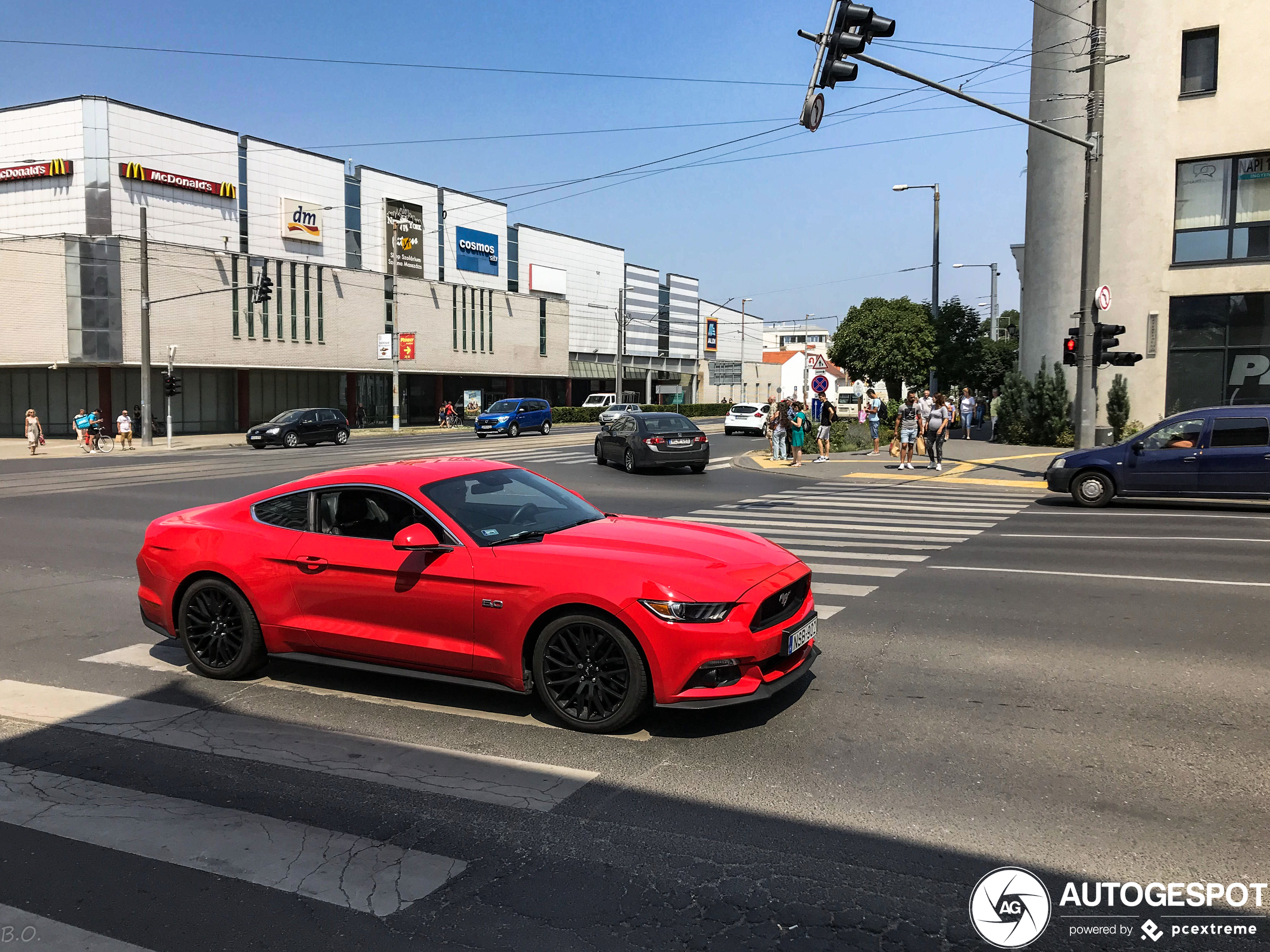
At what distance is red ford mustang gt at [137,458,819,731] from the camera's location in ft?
17.5

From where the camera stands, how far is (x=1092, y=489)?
16703 mm

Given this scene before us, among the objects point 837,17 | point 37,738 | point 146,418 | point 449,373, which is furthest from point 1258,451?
point 449,373

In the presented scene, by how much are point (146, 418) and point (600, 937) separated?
41155mm

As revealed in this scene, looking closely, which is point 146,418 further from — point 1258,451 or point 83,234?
point 1258,451

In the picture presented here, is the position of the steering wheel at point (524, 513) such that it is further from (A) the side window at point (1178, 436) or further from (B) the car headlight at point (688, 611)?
(A) the side window at point (1178, 436)

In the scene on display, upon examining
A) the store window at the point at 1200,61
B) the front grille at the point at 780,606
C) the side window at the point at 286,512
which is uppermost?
the store window at the point at 1200,61

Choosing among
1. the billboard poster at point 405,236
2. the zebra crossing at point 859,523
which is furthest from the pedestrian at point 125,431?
the zebra crossing at point 859,523

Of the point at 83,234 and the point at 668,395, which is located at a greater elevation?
the point at 83,234

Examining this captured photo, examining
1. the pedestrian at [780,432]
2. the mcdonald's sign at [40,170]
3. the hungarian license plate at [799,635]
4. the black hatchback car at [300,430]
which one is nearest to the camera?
the hungarian license plate at [799,635]

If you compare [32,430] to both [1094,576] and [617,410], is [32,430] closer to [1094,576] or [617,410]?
[617,410]

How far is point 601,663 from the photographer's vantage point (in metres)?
5.49

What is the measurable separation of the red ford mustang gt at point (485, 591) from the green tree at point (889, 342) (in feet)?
188

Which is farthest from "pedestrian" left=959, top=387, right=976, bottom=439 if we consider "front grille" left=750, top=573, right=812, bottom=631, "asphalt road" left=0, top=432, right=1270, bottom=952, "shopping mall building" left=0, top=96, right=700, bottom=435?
"front grille" left=750, top=573, right=812, bottom=631

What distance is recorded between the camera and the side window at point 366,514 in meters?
6.26
